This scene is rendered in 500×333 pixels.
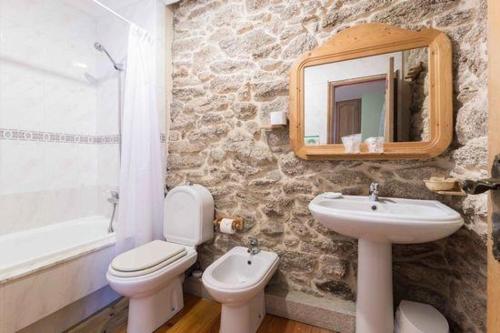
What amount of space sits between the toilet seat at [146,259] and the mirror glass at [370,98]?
1227 mm

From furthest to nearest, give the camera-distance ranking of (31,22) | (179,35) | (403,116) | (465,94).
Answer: (179,35), (31,22), (403,116), (465,94)

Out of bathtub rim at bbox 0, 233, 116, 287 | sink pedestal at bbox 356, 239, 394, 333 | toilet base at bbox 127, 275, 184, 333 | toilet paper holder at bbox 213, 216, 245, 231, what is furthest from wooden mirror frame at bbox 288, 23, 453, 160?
bathtub rim at bbox 0, 233, 116, 287

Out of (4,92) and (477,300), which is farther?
(4,92)

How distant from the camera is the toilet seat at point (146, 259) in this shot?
1420 millimetres

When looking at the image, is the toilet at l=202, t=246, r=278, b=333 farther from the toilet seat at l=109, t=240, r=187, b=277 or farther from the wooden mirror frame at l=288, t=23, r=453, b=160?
the wooden mirror frame at l=288, t=23, r=453, b=160

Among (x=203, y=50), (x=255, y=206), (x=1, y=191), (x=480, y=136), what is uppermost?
(x=203, y=50)

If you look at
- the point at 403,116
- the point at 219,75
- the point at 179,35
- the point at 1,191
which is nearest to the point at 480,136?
the point at 403,116

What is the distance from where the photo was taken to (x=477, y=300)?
1.14 m

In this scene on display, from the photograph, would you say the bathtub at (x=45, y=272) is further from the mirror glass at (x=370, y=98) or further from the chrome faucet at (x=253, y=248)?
the mirror glass at (x=370, y=98)

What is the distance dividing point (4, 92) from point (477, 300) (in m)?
3.29

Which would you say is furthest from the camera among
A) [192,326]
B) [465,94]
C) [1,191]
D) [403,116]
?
[1,191]

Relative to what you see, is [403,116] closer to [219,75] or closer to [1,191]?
[219,75]

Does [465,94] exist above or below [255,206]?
above

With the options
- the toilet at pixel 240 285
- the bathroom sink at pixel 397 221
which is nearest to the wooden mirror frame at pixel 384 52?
the bathroom sink at pixel 397 221
